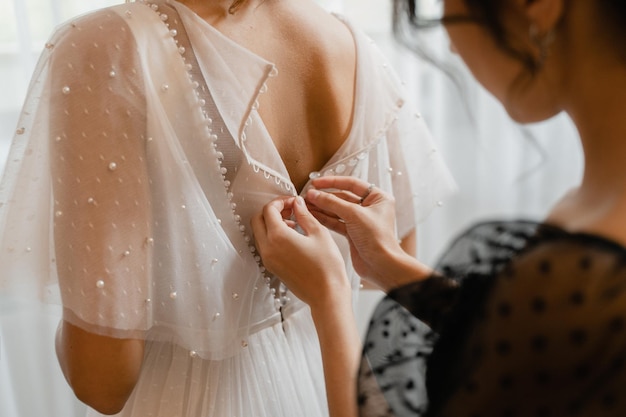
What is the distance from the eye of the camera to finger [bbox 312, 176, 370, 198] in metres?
0.91

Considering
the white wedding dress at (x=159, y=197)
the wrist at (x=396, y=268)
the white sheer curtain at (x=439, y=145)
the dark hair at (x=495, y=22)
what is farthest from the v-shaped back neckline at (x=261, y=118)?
the white sheer curtain at (x=439, y=145)

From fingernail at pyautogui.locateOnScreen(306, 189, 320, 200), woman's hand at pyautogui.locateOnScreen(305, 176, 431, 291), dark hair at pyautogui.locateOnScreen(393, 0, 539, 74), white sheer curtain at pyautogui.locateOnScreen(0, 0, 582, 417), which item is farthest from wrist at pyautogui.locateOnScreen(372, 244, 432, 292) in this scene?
white sheer curtain at pyautogui.locateOnScreen(0, 0, 582, 417)

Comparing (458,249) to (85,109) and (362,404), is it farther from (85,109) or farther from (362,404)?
(85,109)

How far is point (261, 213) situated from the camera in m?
0.86

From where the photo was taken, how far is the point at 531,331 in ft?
1.72

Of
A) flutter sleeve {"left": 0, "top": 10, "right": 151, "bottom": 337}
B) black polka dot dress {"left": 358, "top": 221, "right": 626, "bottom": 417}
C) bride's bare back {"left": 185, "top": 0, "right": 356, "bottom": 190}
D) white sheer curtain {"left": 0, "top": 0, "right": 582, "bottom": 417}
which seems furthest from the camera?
white sheer curtain {"left": 0, "top": 0, "right": 582, "bottom": 417}

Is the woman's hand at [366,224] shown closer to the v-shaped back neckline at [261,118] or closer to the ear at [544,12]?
the v-shaped back neckline at [261,118]

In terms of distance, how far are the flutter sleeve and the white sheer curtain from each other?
0.70 meters

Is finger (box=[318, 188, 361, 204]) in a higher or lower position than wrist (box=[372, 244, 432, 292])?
higher

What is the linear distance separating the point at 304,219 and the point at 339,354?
0.17 m

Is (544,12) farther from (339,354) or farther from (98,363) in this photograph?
(98,363)

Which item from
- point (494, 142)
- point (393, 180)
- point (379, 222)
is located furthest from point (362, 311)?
point (379, 222)

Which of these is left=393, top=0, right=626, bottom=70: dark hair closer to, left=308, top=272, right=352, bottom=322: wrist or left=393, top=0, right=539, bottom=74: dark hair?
left=393, top=0, right=539, bottom=74: dark hair

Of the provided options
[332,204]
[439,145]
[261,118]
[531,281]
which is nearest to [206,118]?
[261,118]
